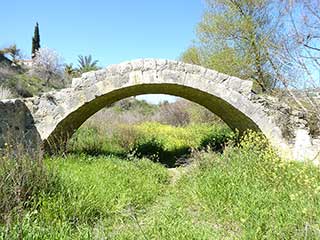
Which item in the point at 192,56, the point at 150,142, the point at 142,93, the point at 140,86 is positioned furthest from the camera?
the point at 192,56

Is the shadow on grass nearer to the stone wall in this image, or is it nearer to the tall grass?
the stone wall

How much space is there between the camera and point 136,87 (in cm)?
916

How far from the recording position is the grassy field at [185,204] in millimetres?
3738

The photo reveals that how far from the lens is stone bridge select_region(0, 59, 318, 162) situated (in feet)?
28.0

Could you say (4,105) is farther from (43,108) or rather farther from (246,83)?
(246,83)

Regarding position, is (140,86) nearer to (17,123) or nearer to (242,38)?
(17,123)

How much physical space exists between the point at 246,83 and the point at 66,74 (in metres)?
21.3

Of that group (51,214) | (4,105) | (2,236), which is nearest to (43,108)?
(4,105)

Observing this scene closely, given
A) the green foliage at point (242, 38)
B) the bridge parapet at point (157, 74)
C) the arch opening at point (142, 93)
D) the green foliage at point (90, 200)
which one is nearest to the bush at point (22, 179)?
the green foliage at point (90, 200)

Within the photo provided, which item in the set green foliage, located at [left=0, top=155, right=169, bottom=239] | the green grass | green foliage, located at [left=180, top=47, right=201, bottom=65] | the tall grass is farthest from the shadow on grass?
green foliage, located at [left=180, top=47, right=201, bottom=65]

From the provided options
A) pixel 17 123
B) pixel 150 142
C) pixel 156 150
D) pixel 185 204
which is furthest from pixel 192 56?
pixel 185 204

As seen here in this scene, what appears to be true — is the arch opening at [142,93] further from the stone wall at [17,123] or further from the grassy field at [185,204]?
the grassy field at [185,204]

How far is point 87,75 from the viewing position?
28.2 ft

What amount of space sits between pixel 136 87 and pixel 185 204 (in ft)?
14.0
